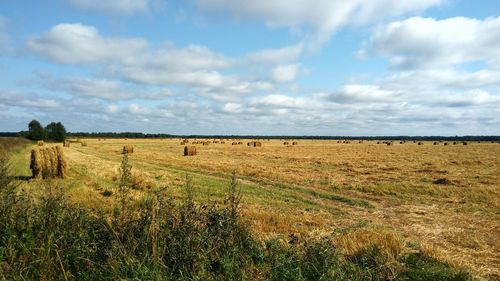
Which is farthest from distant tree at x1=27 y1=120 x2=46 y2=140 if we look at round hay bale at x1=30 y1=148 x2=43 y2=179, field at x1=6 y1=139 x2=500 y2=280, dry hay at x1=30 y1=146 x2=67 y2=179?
round hay bale at x1=30 y1=148 x2=43 y2=179

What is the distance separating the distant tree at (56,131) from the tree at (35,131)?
205cm

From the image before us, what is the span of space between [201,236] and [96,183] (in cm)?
1270

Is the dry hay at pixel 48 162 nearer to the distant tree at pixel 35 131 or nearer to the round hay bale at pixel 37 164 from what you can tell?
the round hay bale at pixel 37 164

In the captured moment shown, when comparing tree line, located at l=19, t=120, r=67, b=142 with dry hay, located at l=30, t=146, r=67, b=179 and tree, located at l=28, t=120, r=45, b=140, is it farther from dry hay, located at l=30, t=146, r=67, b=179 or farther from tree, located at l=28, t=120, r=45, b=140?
dry hay, located at l=30, t=146, r=67, b=179

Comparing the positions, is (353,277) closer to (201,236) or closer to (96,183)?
(201,236)

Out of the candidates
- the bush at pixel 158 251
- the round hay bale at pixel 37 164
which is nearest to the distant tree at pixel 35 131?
the round hay bale at pixel 37 164

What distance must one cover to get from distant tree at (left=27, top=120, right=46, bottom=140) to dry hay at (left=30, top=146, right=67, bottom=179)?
3470 inches

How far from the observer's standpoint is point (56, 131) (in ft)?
354

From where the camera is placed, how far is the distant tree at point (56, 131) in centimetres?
10612

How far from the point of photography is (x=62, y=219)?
7.55 meters

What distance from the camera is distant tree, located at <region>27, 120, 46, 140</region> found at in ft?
331

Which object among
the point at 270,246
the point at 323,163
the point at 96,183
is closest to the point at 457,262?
the point at 270,246

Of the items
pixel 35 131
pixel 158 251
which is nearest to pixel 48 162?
pixel 158 251

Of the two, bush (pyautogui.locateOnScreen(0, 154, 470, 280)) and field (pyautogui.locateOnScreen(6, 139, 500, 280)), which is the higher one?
bush (pyautogui.locateOnScreen(0, 154, 470, 280))
